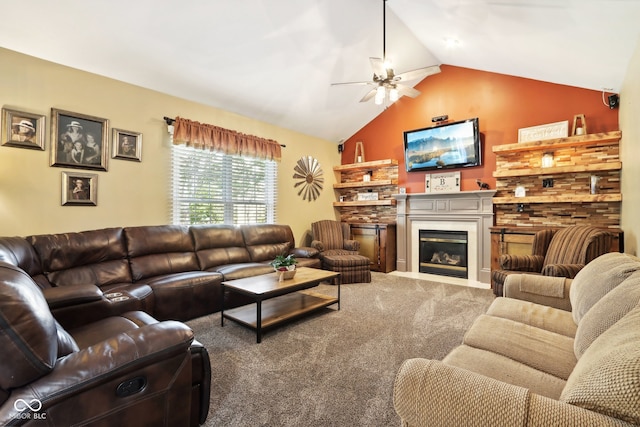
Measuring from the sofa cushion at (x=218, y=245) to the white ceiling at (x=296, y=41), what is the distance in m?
1.67

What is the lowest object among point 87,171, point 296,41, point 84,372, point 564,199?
point 84,372

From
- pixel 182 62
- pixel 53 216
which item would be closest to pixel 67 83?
pixel 182 62

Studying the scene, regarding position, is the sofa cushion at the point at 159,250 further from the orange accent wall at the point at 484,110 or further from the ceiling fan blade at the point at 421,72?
the orange accent wall at the point at 484,110

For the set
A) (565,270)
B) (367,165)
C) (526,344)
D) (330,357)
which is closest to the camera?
(526,344)

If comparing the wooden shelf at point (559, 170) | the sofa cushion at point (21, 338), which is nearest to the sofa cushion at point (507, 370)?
the sofa cushion at point (21, 338)

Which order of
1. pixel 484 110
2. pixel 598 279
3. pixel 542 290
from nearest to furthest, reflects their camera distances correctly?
pixel 598 279 < pixel 542 290 < pixel 484 110

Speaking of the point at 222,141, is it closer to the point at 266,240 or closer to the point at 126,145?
the point at 126,145

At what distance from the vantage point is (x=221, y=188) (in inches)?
179

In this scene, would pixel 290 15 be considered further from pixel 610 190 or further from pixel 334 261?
pixel 610 190

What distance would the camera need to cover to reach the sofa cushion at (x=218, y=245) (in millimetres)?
3837

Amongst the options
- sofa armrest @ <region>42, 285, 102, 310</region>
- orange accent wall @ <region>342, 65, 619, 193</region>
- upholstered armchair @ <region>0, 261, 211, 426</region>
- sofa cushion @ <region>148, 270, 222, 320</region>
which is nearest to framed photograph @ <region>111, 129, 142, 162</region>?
sofa cushion @ <region>148, 270, 222, 320</region>

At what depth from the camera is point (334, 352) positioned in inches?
94.8

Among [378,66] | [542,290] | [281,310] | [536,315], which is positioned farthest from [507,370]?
[378,66]

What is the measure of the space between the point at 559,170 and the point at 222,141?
15.9ft
